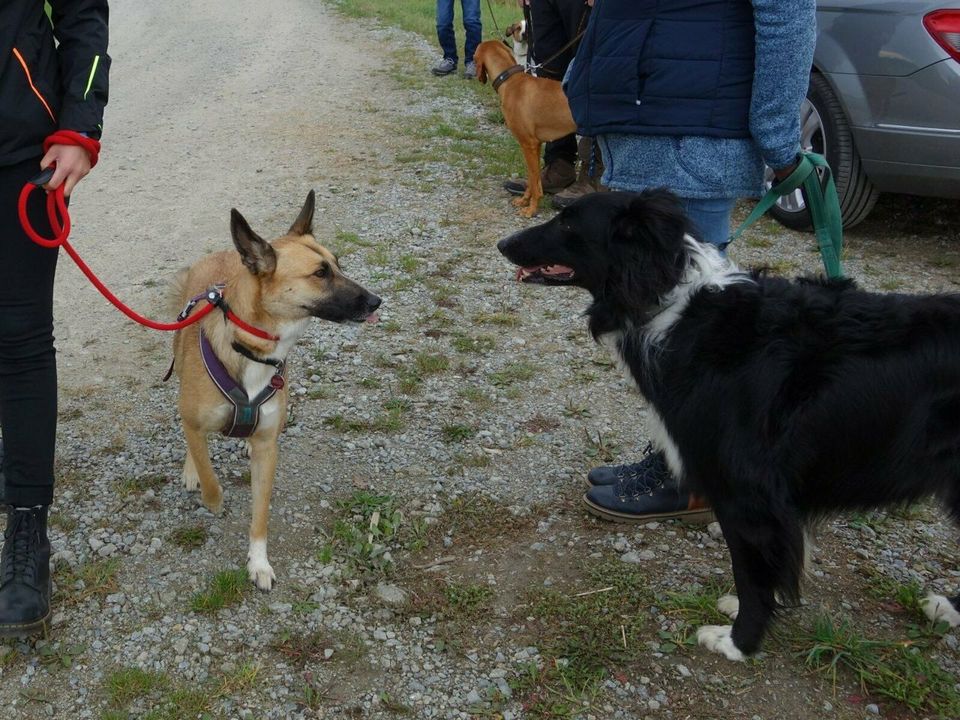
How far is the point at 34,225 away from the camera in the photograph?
2494mm

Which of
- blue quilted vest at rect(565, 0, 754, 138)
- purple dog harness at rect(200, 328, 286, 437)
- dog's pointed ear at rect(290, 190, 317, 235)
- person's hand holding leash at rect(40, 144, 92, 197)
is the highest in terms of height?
blue quilted vest at rect(565, 0, 754, 138)

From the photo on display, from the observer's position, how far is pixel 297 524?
10.7ft

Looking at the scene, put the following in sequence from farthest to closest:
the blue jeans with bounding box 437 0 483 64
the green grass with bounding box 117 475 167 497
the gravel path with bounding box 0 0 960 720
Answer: the blue jeans with bounding box 437 0 483 64 → the green grass with bounding box 117 475 167 497 → the gravel path with bounding box 0 0 960 720

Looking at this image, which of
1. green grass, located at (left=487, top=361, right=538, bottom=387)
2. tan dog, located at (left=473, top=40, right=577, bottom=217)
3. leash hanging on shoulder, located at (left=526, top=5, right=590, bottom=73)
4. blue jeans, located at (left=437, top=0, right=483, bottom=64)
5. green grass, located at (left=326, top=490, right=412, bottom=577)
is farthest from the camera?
blue jeans, located at (left=437, top=0, right=483, bottom=64)

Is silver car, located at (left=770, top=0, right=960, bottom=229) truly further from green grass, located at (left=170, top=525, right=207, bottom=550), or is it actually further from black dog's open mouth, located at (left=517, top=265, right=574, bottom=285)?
green grass, located at (left=170, top=525, right=207, bottom=550)

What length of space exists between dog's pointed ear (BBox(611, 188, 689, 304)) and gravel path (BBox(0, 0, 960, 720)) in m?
1.13

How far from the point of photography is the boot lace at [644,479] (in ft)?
10.7

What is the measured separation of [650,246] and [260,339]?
4.55 feet

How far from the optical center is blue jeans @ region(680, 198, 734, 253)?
2918mm

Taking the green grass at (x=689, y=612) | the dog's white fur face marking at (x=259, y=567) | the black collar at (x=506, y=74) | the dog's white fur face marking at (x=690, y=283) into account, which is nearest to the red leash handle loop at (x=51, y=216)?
the dog's white fur face marking at (x=259, y=567)

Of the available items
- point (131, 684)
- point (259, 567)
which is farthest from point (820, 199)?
point (131, 684)

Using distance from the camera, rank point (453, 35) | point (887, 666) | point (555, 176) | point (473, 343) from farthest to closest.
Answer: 1. point (453, 35)
2. point (555, 176)
3. point (473, 343)
4. point (887, 666)

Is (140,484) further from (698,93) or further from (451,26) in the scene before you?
(451,26)

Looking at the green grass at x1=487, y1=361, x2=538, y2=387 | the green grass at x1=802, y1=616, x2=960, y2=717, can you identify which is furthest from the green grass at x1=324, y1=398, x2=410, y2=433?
the green grass at x1=802, y1=616, x2=960, y2=717
